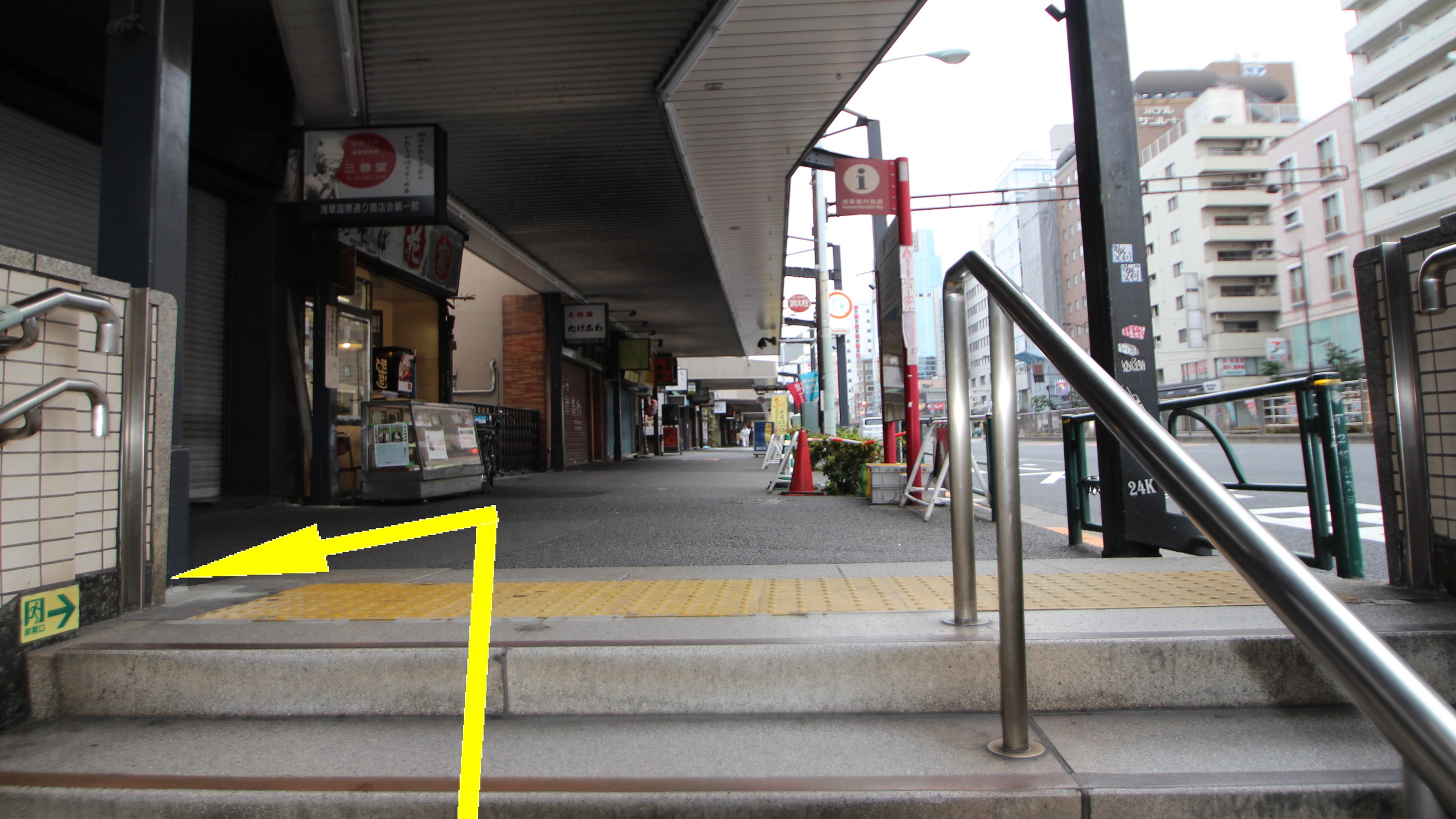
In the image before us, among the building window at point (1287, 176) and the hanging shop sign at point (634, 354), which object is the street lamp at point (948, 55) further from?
the building window at point (1287, 176)

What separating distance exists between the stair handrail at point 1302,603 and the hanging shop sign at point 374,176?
6.98 m

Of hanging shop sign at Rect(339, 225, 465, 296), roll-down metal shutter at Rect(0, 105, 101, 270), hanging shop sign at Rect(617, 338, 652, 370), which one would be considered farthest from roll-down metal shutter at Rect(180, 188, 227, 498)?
hanging shop sign at Rect(617, 338, 652, 370)

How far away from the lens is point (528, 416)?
16.2 meters

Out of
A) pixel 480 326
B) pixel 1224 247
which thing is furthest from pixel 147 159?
pixel 1224 247

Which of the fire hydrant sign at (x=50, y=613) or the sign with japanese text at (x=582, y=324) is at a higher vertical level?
the sign with japanese text at (x=582, y=324)

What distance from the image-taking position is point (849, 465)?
366 inches

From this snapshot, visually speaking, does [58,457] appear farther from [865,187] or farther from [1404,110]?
[1404,110]

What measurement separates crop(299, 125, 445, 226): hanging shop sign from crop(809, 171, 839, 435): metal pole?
11.4 metres

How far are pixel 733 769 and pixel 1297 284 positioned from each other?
175ft

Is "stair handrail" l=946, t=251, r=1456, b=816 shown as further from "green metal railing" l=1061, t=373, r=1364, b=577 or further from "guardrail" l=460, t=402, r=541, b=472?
"guardrail" l=460, t=402, r=541, b=472

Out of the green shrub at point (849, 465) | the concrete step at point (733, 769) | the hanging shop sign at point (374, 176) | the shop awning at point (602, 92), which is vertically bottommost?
the concrete step at point (733, 769)

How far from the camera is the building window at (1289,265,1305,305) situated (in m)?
42.5

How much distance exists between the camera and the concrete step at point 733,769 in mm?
1676

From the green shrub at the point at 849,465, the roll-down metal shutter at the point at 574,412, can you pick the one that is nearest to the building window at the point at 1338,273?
the roll-down metal shutter at the point at 574,412
